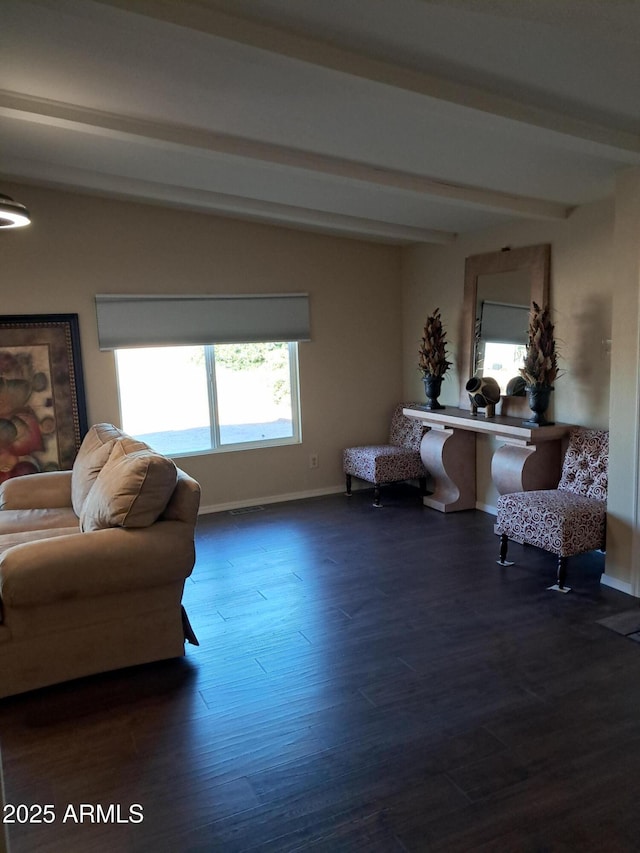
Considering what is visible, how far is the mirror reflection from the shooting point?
4.88 meters

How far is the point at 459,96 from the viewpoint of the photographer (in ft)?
8.77

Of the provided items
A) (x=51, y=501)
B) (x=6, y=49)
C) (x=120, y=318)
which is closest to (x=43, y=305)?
(x=120, y=318)

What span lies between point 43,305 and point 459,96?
3.50 m

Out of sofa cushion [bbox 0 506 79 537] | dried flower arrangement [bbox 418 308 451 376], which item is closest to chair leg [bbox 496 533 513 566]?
dried flower arrangement [bbox 418 308 451 376]

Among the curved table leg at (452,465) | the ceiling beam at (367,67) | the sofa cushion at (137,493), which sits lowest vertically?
the curved table leg at (452,465)

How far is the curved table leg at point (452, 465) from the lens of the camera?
5.38 m

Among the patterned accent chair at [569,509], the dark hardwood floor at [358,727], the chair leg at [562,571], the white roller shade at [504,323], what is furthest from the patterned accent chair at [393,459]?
the chair leg at [562,571]

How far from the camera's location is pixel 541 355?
173 inches

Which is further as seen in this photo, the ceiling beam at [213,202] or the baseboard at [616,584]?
the ceiling beam at [213,202]

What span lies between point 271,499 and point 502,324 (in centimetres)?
252

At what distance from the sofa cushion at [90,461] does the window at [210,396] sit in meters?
1.10

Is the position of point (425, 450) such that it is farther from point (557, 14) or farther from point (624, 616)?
point (557, 14)

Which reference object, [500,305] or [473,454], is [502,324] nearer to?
[500,305]

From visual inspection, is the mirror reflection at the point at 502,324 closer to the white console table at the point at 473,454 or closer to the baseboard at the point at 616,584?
the white console table at the point at 473,454
